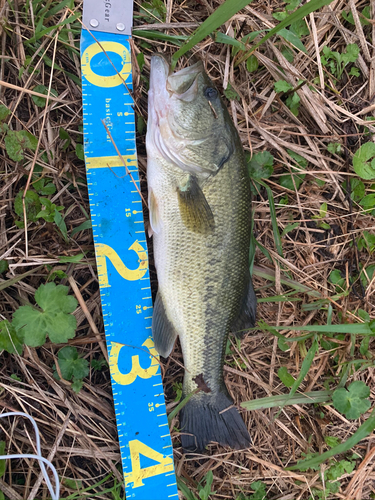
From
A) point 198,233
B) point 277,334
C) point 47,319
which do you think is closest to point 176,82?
point 198,233

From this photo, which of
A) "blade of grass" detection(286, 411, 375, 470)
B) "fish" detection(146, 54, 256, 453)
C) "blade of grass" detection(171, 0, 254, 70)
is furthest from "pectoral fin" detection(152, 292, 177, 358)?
"blade of grass" detection(171, 0, 254, 70)

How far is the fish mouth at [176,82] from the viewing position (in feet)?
7.41

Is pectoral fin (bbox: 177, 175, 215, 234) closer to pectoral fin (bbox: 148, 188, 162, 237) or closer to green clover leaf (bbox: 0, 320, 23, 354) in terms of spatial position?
pectoral fin (bbox: 148, 188, 162, 237)

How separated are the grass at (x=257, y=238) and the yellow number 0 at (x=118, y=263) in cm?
12

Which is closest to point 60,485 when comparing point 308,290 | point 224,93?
point 308,290

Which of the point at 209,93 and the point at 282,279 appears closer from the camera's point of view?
the point at 209,93

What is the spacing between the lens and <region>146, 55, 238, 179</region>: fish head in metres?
2.26

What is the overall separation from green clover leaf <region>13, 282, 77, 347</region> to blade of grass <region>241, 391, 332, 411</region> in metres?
1.47

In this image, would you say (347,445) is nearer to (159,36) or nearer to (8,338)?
(8,338)

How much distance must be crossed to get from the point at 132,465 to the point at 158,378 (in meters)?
0.60

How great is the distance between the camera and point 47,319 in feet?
7.30

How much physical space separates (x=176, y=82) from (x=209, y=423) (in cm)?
241

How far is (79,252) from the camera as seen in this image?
2.49 meters

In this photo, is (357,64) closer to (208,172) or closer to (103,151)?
(208,172)
